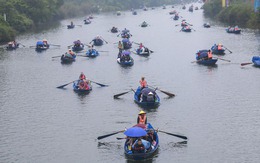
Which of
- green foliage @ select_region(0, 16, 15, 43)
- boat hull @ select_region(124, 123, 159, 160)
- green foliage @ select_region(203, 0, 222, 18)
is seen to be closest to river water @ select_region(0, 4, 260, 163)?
boat hull @ select_region(124, 123, 159, 160)

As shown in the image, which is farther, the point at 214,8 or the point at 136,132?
the point at 214,8

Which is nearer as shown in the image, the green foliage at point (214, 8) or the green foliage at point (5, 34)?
the green foliage at point (5, 34)

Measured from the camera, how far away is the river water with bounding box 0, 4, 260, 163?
3472cm

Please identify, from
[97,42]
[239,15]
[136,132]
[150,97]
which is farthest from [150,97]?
[239,15]

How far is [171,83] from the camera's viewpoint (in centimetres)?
5462

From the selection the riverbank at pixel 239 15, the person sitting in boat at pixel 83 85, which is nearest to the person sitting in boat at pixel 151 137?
the person sitting in boat at pixel 83 85

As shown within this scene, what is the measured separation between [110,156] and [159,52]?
148 feet

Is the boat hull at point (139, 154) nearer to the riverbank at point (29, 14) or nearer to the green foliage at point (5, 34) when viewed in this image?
the green foliage at point (5, 34)

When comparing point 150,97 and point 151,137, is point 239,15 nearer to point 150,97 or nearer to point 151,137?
point 150,97

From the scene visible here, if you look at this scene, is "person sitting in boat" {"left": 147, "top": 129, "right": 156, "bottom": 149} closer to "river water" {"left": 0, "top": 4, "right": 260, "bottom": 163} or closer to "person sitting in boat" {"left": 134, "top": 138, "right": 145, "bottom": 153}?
"river water" {"left": 0, "top": 4, "right": 260, "bottom": 163}

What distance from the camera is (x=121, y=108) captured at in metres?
45.2

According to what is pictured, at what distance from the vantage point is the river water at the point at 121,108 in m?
34.7

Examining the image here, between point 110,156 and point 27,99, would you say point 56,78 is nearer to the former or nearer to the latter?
point 27,99

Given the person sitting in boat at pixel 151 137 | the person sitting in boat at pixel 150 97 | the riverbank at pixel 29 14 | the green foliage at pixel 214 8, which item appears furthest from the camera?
the green foliage at pixel 214 8
